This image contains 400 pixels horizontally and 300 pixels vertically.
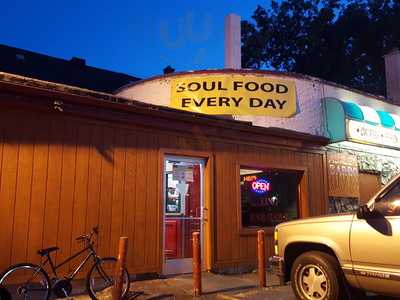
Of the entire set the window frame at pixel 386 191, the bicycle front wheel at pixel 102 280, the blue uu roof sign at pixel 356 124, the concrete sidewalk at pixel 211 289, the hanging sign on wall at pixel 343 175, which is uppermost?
the blue uu roof sign at pixel 356 124

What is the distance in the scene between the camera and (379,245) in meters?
5.64

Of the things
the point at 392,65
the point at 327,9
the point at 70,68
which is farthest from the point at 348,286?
the point at 327,9

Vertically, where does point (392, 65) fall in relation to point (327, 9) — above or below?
below

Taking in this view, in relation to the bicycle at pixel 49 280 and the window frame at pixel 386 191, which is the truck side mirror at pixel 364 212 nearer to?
the window frame at pixel 386 191

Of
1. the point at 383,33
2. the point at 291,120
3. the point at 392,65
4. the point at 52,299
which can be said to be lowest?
the point at 52,299

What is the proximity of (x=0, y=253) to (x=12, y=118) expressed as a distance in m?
2.13

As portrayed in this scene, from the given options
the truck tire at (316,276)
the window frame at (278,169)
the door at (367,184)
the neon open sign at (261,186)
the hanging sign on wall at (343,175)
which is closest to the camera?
the truck tire at (316,276)

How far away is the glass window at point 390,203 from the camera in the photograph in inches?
219

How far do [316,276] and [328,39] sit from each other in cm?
2761

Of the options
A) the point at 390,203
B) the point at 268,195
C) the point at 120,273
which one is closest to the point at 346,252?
the point at 390,203

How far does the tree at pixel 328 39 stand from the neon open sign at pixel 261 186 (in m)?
20.8

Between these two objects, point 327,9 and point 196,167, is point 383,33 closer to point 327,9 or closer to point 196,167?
point 327,9

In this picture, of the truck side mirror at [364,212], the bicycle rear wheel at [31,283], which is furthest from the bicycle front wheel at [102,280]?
the truck side mirror at [364,212]

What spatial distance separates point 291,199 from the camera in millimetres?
11977
